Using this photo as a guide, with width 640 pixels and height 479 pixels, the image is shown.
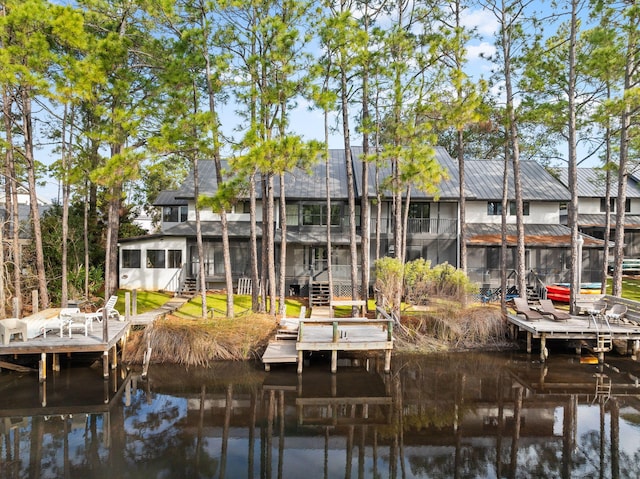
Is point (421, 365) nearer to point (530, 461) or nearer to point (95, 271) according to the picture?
point (530, 461)

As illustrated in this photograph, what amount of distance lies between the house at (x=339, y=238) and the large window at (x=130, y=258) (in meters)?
0.05

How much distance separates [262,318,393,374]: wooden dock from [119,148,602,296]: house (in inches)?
321

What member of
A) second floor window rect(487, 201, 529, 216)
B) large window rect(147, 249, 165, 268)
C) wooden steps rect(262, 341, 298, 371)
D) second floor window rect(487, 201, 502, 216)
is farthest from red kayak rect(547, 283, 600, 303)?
large window rect(147, 249, 165, 268)

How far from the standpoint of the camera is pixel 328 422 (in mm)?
9227

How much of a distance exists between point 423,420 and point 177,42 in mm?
13896

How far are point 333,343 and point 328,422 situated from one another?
2942 mm

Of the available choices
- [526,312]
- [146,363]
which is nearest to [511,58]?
[526,312]

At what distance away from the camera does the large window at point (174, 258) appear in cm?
2264

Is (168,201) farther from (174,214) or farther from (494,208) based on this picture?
(494,208)

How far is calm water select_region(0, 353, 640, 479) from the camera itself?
7434mm

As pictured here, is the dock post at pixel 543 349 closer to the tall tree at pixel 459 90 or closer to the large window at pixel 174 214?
the tall tree at pixel 459 90

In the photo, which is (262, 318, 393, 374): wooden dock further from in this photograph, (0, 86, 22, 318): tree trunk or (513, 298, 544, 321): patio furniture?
(0, 86, 22, 318): tree trunk

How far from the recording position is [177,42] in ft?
46.9

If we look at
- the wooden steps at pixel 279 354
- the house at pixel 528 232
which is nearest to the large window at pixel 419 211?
the house at pixel 528 232
